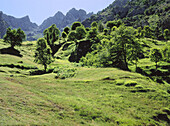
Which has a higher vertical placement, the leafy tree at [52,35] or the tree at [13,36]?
the leafy tree at [52,35]

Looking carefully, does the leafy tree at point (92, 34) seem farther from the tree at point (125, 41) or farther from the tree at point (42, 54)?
the tree at point (42, 54)

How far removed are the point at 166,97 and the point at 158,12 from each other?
209m

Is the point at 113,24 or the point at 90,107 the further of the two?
the point at 113,24

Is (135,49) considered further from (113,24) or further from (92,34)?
(113,24)

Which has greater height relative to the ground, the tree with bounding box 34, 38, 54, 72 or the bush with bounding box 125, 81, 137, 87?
the tree with bounding box 34, 38, 54, 72

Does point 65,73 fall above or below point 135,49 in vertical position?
below

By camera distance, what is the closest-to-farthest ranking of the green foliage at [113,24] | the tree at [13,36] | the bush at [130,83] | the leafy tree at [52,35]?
1. the bush at [130,83]
2. the tree at [13,36]
3. the green foliage at [113,24]
4. the leafy tree at [52,35]

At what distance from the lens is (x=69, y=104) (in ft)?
66.3

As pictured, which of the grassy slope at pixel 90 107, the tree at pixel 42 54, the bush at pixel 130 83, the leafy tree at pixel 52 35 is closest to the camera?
the grassy slope at pixel 90 107

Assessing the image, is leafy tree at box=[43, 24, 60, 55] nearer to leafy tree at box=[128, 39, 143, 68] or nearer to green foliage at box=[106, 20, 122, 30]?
green foliage at box=[106, 20, 122, 30]

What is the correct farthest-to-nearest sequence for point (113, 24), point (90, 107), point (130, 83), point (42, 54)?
1. point (113, 24)
2. point (42, 54)
3. point (130, 83)
4. point (90, 107)

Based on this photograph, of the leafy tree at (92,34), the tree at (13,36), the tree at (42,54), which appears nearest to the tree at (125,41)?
the tree at (42,54)

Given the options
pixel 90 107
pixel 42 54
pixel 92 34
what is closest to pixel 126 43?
pixel 42 54

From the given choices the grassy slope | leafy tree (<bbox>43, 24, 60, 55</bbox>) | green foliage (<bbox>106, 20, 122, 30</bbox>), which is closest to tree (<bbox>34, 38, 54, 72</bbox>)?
the grassy slope
